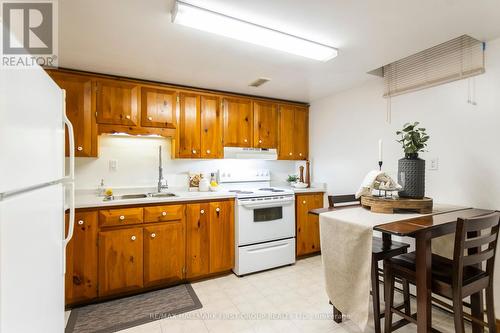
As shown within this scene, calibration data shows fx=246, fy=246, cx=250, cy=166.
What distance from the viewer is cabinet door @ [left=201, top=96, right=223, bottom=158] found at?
3.11m

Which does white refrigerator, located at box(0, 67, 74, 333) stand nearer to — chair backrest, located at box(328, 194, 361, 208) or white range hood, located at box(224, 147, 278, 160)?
chair backrest, located at box(328, 194, 361, 208)

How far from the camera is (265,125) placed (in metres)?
3.55

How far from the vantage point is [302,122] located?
3.90m

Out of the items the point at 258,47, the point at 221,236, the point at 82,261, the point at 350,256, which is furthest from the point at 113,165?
the point at 350,256

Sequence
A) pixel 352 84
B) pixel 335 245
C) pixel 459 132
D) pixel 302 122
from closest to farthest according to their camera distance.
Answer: pixel 335 245, pixel 459 132, pixel 352 84, pixel 302 122

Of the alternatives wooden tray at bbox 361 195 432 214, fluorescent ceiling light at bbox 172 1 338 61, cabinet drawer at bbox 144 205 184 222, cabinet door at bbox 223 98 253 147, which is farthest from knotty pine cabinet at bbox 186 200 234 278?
fluorescent ceiling light at bbox 172 1 338 61

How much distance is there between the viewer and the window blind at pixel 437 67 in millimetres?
2051

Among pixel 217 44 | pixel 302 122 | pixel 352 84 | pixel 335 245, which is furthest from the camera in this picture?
pixel 302 122

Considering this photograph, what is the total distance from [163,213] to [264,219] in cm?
118

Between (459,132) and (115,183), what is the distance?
3511 millimetres

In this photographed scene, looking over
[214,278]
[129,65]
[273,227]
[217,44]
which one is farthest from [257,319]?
[129,65]

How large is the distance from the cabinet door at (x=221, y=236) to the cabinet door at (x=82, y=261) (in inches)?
44.8

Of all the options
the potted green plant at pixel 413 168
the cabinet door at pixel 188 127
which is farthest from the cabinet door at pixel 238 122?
the potted green plant at pixel 413 168

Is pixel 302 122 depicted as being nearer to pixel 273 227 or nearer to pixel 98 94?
pixel 273 227
